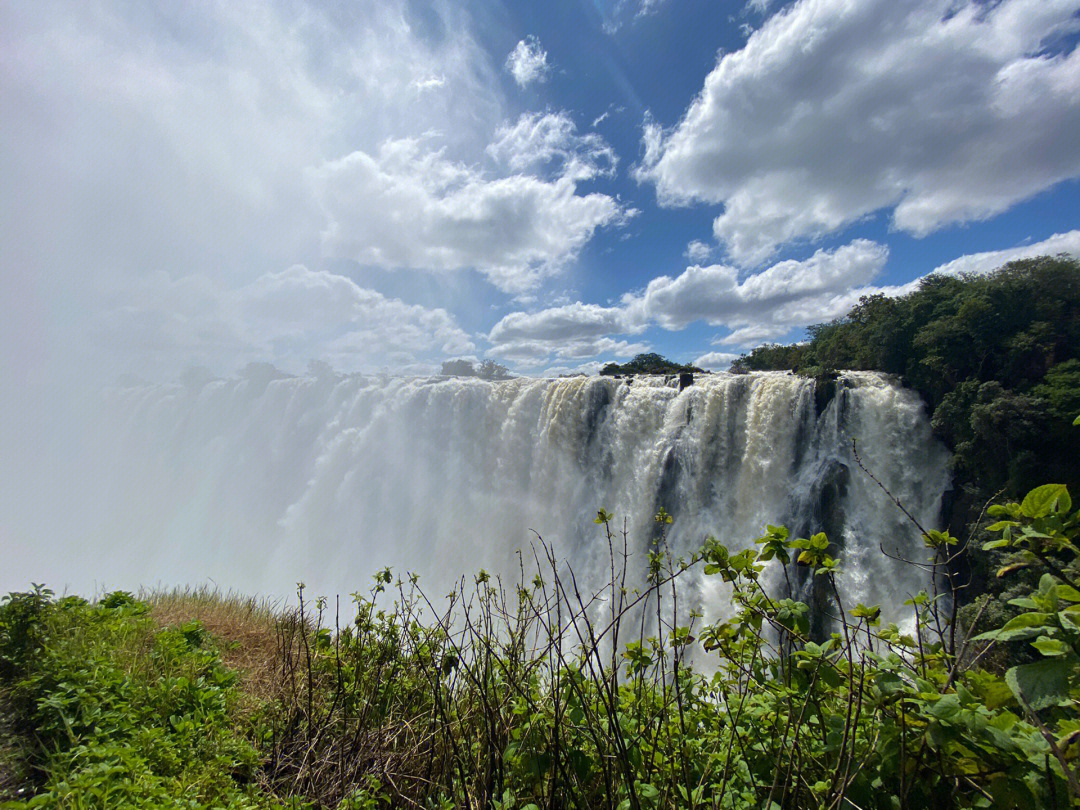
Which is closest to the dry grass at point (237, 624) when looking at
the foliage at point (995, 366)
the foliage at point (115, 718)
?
the foliage at point (115, 718)

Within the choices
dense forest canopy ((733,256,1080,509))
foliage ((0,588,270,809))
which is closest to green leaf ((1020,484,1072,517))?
foliage ((0,588,270,809))

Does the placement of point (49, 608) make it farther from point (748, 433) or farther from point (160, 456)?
point (160, 456)

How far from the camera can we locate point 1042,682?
675mm

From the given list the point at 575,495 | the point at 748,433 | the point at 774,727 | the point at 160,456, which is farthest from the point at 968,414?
the point at 160,456

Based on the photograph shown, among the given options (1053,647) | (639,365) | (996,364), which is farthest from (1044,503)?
(639,365)

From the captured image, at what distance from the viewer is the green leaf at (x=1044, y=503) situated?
83 cm

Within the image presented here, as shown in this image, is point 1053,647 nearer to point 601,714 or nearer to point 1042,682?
point 1042,682

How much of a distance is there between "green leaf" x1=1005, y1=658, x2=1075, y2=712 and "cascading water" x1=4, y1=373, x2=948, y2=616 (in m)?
7.52

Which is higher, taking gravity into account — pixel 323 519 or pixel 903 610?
pixel 323 519

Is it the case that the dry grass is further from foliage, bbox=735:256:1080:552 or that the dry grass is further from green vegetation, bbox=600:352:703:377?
green vegetation, bbox=600:352:703:377

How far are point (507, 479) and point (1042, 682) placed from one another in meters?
20.9

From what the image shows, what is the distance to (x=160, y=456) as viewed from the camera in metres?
35.7

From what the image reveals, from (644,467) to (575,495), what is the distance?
11.5ft

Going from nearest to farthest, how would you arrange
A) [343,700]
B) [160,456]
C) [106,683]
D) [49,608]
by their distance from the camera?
[106,683], [343,700], [49,608], [160,456]
